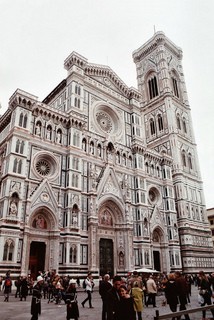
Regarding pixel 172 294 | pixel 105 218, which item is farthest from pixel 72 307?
pixel 105 218

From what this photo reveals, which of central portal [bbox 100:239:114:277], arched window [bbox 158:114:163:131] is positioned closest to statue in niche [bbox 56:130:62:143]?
central portal [bbox 100:239:114:277]

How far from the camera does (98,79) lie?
35.9 meters

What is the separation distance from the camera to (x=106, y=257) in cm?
2778

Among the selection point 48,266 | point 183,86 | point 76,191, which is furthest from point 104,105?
point 183,86

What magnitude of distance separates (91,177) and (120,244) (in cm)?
809

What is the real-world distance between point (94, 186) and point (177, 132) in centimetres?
2267

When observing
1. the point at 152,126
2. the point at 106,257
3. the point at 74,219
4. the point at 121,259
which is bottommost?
the point at 121,259

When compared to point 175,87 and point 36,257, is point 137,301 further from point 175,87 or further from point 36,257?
point 175,87

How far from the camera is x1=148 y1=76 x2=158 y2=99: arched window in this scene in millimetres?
51791

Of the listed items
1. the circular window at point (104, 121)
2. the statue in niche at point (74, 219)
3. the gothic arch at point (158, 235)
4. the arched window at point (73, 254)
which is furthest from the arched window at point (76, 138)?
the gothic arch at point (158, 235)

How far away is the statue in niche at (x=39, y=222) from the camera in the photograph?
23.7m

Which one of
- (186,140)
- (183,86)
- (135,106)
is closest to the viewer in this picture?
(135,106)

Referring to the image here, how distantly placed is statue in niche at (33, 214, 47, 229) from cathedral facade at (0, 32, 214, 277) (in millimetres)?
90

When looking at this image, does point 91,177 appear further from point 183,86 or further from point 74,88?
point 183,86
